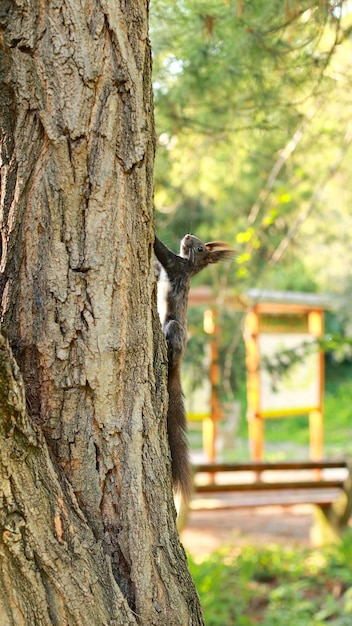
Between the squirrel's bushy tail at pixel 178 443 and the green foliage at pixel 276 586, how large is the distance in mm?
2984

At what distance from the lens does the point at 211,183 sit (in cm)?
766

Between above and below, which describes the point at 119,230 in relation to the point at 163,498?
above

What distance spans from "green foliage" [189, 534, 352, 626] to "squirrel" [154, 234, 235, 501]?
269cm

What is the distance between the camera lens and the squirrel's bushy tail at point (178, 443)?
2270mm

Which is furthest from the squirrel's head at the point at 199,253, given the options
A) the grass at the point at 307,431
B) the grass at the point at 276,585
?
the grass at the point at 307,431

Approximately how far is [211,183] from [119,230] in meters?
6.08

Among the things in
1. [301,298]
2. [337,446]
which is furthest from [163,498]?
[337,446]

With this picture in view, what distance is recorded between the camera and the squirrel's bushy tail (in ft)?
7.45

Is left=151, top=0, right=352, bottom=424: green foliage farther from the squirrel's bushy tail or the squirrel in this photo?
the squirrel's bushy tail

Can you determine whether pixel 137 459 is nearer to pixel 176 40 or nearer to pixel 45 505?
pixel 45 505

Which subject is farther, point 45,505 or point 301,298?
point 301,298

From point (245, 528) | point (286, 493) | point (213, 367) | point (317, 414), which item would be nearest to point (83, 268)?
point (213, 367)

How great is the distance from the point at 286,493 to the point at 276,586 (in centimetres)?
154

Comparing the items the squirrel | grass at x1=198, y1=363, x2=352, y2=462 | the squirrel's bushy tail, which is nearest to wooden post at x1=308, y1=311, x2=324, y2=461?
grass at x1=198, y1=363, x2=352, y2=462
